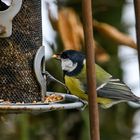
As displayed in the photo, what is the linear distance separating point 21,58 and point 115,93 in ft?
2.32

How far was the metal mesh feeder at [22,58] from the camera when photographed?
7.47ft

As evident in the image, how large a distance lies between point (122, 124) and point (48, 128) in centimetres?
61

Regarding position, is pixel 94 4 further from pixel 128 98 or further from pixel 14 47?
pixel 14 47

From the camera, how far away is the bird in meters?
2.67

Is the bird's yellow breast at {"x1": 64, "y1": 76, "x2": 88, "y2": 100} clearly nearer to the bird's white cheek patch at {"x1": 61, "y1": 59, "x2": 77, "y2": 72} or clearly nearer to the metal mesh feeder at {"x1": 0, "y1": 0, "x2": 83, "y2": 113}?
the bird's white cheek patch at {"x1": 61, "y1": 59, "x2": 77, "y2": 72}

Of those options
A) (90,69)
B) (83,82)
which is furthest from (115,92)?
(90,69)

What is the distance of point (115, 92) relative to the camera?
9.46 feet

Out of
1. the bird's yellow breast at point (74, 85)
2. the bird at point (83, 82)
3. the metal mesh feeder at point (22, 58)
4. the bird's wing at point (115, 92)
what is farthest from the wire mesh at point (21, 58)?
the bird's wing at point (115, 92)

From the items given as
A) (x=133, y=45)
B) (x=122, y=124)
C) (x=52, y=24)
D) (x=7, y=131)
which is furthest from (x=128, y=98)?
(x=122, y=124)

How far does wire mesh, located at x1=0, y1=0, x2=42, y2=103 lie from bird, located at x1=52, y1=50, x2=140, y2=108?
229 mm

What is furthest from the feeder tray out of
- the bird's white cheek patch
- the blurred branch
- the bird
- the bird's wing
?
the blurred branch

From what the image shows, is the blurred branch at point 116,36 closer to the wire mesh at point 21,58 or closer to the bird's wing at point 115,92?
the bird's wing at point 115,92

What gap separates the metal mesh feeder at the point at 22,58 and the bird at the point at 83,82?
0.68 feet

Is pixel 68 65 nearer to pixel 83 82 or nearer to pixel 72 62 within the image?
pixel 72 62
